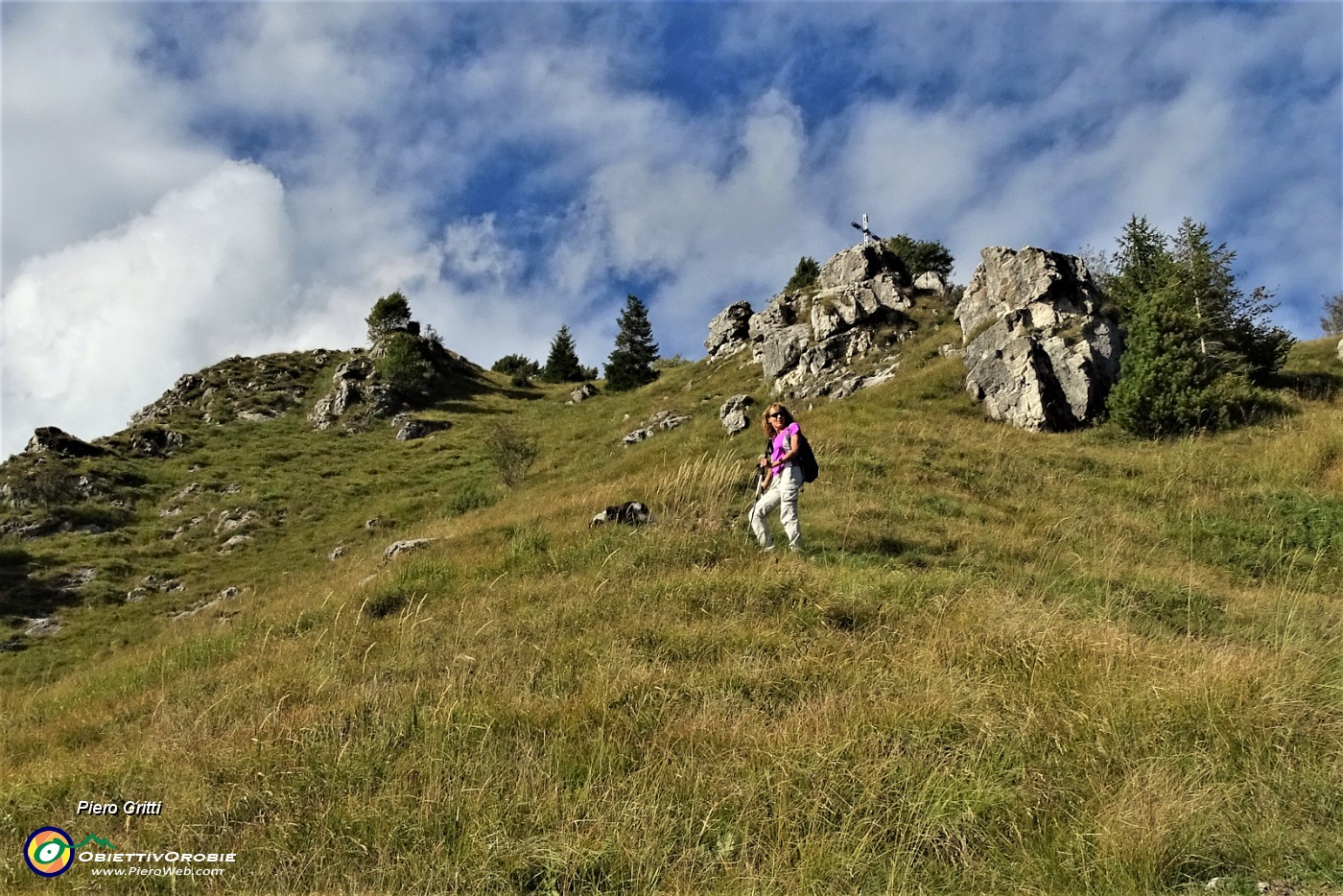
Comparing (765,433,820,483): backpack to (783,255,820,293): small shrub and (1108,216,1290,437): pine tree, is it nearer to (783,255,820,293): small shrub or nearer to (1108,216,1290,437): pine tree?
(1108,216,1290,437): pine tree

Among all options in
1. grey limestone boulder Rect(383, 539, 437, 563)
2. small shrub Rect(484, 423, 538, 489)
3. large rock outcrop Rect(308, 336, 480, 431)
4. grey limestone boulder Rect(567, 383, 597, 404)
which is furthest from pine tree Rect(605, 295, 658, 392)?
grey limestone boulder Rect(383, 539, 437, 563)

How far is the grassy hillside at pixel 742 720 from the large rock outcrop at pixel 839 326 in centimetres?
2159

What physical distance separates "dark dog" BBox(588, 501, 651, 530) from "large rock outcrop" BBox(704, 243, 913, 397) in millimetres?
20934

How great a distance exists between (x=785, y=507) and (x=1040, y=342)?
19.0m

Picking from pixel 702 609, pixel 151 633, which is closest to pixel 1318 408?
pixel 702 609

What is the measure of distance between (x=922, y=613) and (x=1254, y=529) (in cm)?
905

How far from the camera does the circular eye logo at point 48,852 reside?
3602mm

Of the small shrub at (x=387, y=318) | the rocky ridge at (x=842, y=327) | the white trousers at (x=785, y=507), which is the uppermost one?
Answer: the small shrub at (x=387, y=318)

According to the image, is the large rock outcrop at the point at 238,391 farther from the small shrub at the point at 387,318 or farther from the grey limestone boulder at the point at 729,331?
the grey limestone boulder at the point at 729,331

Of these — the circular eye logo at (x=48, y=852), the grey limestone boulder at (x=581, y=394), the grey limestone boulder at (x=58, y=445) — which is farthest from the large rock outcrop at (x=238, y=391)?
the circular eye logo at (x=48, y=852)

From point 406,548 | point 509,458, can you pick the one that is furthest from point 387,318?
point 406,548

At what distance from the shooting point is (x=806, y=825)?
3.45 meters

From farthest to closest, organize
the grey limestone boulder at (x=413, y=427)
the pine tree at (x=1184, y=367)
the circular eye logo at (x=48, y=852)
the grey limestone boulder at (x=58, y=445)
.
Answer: the grey limestone boulder at (x=413, y=427), the grey limestone boulder at (x=58, y=445), the pine tree at (x=1184, y=367), the circular eye logo at (x=48, y=852)

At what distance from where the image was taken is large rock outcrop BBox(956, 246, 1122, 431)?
21.5 m
